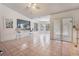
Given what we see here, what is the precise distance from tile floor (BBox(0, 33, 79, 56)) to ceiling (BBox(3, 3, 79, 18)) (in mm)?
511

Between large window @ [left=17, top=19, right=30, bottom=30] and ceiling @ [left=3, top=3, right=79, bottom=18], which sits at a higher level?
ceiling @ [left=3, top=3, right=79, bottom=18]

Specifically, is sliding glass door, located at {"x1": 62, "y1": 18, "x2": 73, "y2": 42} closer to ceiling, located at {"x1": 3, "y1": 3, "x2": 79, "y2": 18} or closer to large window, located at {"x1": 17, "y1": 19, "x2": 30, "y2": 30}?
ceiling, located at {"x1": 3, "y1": 3, "x2": 79, "y2": 18}

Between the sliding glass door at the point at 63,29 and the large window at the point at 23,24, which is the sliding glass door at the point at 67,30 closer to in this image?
the sliding glass door at the point at 63,29

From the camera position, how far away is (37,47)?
8.52 feet

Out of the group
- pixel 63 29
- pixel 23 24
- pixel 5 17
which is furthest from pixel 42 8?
pixel 5 17

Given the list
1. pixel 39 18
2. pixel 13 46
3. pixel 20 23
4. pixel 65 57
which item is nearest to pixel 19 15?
pixel 20 23

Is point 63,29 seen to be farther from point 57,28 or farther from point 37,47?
point 37,47

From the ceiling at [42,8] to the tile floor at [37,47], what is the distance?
0.51 metres

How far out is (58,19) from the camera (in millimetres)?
2736

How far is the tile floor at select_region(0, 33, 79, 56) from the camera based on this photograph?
254 centimetres

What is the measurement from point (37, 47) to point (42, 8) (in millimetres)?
870

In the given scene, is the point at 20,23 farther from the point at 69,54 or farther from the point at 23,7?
the point at 69,54

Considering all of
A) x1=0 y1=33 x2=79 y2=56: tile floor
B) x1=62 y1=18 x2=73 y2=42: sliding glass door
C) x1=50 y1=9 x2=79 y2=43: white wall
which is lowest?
x1=0 y1=33 x2=79 y2=56: tile floor

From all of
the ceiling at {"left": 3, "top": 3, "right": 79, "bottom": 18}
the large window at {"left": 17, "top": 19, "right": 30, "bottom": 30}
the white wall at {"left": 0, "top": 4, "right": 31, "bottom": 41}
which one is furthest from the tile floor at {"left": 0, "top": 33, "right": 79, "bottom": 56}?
the ceiling at {"left": 3, "top": 3, "right": 79, "bottom": 18}
